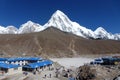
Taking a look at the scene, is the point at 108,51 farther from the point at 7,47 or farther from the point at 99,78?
the point at 99,78

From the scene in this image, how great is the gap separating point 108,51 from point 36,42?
61.9 m

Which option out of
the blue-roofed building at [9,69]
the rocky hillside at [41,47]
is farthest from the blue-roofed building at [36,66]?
the rocky hillside at [41,47]

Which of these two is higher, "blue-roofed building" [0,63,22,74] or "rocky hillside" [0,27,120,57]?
"rocky hillside" [0,27,120,57]

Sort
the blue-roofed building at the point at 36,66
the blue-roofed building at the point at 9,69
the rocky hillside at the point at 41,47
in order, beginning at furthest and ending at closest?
the rocky hillside at the point at 41,47
the blue-roofed building at the point at 36,66
the blue-roofed building at the point at 9,69

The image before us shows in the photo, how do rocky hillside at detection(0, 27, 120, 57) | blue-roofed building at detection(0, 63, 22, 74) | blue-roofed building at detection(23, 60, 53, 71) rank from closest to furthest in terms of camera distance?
blue-roofed building at detection(0, 63, 22, 74)
blue-roofed building at detection(23, 60, 53, 71)
rocky hillside at detection(0, 27, 120, 57)

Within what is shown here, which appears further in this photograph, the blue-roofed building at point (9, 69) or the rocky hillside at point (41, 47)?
the rocky hillside at point (41, 47)

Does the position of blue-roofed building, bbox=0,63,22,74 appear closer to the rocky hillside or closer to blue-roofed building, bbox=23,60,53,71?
blue-roofed building, bbox=23,60,53,71

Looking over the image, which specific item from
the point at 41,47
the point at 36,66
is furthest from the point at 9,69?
the point at 41,47

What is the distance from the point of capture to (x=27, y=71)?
3290 inches

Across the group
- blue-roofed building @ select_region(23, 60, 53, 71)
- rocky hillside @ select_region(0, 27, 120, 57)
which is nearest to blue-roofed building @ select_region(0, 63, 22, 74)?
blue-roofed building @ select_region(23, 60, 53, 71)

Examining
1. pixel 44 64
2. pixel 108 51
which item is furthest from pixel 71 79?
pixel 108 51

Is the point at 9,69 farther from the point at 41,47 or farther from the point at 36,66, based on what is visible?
the point at 41,47

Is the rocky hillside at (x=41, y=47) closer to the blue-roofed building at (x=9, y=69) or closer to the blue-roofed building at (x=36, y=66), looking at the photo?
the blue-roofed building at (x=36, y=66)

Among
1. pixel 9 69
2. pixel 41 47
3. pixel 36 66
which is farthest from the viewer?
pixel 41 47
